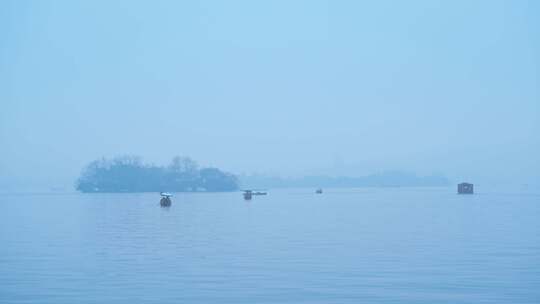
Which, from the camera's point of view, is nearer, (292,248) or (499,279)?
(499,279)

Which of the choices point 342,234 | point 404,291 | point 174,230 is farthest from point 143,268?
point 174,230

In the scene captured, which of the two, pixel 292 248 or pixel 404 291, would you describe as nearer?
pixel 404 291

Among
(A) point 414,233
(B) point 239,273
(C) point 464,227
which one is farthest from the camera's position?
(C) point 464,227

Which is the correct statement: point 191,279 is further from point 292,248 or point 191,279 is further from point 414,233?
point 414,233

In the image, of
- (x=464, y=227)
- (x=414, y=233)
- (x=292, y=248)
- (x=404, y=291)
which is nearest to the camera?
(x=404, y=291)

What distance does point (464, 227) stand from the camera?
55.5 metres

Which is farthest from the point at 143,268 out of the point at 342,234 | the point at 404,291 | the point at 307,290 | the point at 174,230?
the point at 174,230

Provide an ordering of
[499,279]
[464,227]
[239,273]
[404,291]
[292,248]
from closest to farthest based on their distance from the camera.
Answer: [404,291]
[499,279]
[239,273]
[292,248]
[464,227]

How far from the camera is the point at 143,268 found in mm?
31703

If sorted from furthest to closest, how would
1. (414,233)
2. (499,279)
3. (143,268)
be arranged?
(414,233) → (143,268) → (499,279)

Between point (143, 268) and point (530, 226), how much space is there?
35309 mm

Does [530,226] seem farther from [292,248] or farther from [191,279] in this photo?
[191,279]

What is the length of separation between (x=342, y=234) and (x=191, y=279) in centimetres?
2292

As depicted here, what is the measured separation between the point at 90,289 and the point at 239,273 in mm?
6243
